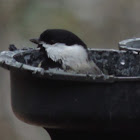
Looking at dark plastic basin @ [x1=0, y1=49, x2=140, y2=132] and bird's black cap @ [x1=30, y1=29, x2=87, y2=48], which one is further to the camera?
bird's black cap @ [x1=30, y1=29, x2=87, y2=48]

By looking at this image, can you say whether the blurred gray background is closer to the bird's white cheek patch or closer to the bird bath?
the bird's white cheek patch

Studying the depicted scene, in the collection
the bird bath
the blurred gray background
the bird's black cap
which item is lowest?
the blurred gray background

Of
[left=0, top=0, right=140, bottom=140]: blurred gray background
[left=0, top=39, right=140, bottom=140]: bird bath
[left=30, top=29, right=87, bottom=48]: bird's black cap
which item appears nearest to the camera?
[left=0, top=39, right=140, bottom=140]: bird bath

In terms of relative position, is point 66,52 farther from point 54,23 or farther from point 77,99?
point 54,23

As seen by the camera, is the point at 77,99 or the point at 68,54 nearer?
the point at 77,99

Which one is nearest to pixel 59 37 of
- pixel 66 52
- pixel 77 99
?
pixel 66 52

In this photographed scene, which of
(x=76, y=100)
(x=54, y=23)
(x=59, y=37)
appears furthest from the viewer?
(x=54, y=23)

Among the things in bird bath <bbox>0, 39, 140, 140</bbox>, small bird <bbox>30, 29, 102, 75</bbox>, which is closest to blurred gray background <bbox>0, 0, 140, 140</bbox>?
small bird <bbox>30, 29, 102, 75</bbox>
